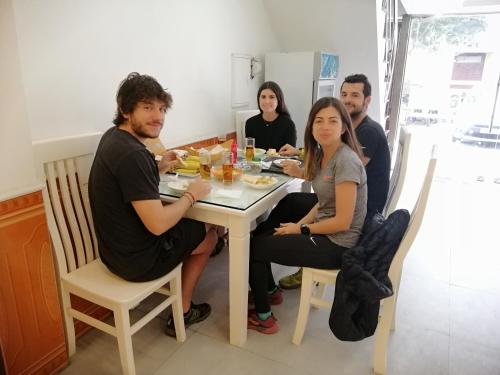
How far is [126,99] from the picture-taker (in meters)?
1.43

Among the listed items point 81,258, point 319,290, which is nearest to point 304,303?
point 319,290

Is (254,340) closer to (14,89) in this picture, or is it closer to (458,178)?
(14,89)

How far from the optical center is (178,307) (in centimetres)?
175

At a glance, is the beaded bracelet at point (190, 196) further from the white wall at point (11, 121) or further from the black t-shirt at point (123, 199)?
the white wall at point (11, 121)

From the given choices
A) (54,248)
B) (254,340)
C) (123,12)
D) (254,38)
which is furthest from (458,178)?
(54,248)

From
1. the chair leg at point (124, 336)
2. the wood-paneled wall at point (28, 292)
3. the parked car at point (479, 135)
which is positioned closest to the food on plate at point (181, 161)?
the wood-paneled wall at point (28, 292)

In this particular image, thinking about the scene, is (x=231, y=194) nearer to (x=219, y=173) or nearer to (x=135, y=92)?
(x=219, y=173)


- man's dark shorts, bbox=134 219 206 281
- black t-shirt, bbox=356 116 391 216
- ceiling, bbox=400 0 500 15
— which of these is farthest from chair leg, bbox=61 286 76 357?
ceiling, bbox=400 0 500 15

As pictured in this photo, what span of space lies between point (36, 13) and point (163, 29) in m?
0.90

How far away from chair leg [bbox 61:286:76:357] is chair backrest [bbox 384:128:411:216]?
1.67m

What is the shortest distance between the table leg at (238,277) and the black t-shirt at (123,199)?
0.33m

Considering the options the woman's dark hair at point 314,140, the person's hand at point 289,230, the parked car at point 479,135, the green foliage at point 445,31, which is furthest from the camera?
the parked car at point 479,135

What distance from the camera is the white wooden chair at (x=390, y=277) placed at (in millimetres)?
1454

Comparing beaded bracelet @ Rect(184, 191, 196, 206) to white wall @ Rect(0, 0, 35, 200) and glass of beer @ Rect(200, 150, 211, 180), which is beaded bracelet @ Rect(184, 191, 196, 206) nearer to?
glass of beer @ Rect(200, 150, 211, 180)
